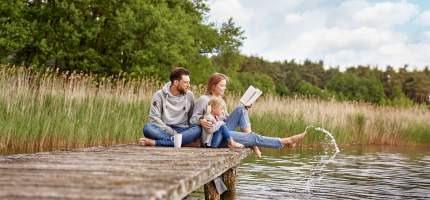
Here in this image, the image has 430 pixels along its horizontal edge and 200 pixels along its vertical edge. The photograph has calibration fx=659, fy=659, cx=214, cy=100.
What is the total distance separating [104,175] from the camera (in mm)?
3496

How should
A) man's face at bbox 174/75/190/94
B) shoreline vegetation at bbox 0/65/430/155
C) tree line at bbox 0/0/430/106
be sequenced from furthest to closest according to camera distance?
1. tree line at bbox 0/0/430/106
2. shoreline vegetation at bbox 0/65/430/155
3. man's face at bbox 174/75/190/94

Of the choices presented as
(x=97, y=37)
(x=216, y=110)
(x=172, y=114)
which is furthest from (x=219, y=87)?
(x=97, y=37)

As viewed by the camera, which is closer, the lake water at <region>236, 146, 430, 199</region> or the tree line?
the lake water at <region>236, 146, 430, 199</region>

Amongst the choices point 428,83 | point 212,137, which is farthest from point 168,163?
point 428,83

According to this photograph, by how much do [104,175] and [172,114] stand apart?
3504 mm

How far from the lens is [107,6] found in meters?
25.3

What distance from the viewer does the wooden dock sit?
282 cm

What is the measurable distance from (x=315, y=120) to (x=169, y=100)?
900cm

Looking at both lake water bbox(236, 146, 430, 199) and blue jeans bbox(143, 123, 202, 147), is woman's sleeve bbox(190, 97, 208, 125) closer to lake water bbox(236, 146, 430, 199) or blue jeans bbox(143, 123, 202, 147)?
blue jeans bbox(143, 123, 202, 147)

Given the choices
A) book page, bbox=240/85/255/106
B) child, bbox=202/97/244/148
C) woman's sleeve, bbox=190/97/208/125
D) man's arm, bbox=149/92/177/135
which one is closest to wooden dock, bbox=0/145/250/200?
child, bbox=202/97/244/148

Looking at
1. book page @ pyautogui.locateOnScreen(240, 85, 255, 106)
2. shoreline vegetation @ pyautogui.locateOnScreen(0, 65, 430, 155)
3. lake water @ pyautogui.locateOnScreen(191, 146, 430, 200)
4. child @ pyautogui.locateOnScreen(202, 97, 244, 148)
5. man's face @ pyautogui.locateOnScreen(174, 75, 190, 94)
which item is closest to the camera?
child @ pyautogui.locateOnScreen(202, 97, 244, 148)

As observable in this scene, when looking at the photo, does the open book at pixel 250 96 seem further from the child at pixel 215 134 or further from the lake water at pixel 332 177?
the lake water at pixel 332 177

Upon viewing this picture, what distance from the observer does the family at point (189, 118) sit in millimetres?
6742

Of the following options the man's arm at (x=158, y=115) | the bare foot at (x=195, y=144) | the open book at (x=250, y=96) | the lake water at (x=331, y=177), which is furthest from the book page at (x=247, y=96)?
the lake water at (x=331, y=177)
